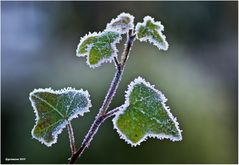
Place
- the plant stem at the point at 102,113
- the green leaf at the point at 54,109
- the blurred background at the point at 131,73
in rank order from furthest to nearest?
the blurred background at the point at 131,73 → the green leaf at the point at 54,109 → the plant stem at the point at 102,113

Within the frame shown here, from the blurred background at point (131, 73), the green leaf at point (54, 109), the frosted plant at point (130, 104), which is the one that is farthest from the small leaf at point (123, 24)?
the blurred background at point (131, 73)

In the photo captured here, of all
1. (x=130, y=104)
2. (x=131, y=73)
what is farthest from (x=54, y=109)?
(x=131, y=73)

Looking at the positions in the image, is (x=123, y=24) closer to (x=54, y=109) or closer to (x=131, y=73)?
(x=54, y=109)

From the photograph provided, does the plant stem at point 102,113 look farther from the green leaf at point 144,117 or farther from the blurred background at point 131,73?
the blurred background at point 131,73

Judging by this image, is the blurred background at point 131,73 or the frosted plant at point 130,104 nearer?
the frosted plant at point 130,104

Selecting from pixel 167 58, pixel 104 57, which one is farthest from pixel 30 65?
pixel 104 57

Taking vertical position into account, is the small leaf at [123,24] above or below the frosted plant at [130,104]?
above

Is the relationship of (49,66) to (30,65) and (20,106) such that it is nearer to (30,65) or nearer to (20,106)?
(30,65)
